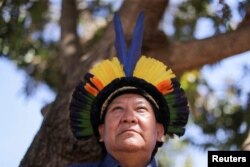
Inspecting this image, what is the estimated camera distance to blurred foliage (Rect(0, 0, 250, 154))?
6016 mm

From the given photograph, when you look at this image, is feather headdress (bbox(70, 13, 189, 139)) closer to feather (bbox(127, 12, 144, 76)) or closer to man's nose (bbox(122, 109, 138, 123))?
feather (bbox(127, 12, 144, 76))

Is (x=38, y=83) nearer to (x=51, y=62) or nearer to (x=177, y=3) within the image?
(x=51, y=62)

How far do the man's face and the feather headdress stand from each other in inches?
1.8

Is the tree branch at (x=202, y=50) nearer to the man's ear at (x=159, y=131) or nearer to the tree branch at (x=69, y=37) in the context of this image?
the tree branch at (x=69, y=37)

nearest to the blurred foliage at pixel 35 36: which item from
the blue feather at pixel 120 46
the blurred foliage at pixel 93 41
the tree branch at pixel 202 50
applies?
the blurred foliage at pixel 93 41

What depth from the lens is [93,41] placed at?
6.31 metres

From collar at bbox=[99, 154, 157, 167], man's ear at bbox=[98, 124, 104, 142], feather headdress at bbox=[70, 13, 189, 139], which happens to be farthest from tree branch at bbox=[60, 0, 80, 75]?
collar at bbox=[99, 154, 157, 167]

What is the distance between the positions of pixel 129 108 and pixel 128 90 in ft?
0.29

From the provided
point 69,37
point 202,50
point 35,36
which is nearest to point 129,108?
point 202,50

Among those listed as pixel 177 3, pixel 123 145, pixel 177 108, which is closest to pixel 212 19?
pixel 177 3

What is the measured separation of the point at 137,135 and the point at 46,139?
1591 mm

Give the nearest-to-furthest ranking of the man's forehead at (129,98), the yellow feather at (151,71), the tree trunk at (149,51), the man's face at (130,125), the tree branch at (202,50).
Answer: the man's face at (130,125) → the man's forehead at (129,98) → the yellow feather at (151,71) → the tree trunk at (149,51) → the tree branch at (202,50)

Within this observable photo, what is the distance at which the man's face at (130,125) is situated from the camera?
2.42m

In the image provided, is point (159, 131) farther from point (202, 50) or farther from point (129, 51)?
point (202, 50)
